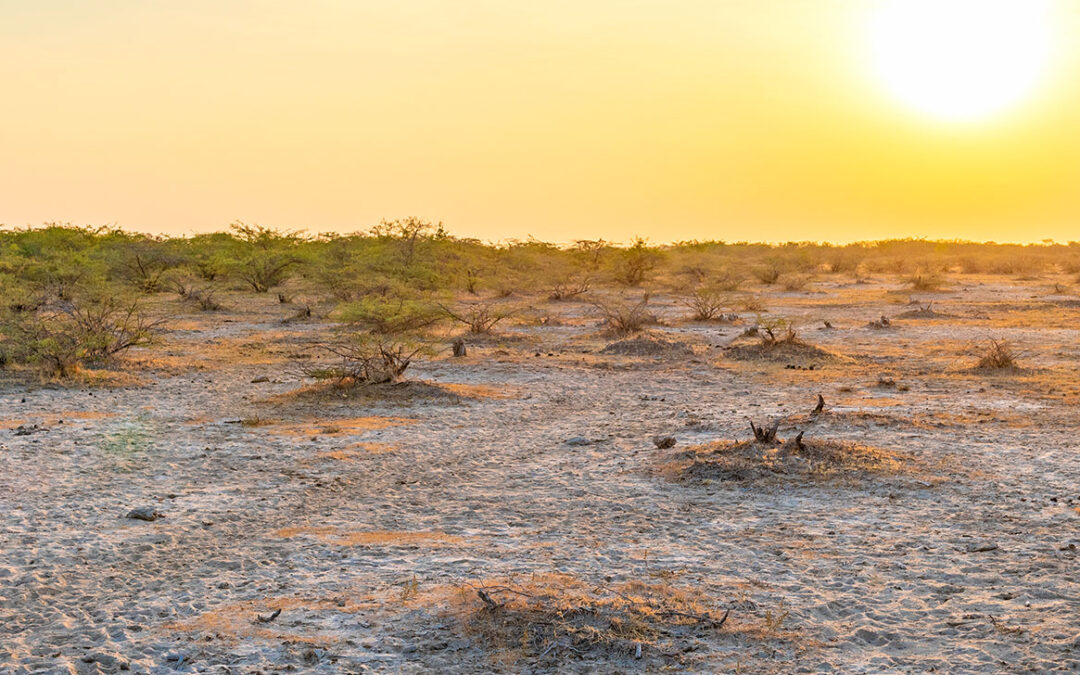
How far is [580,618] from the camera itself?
5.08 metres

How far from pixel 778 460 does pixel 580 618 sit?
3724mm

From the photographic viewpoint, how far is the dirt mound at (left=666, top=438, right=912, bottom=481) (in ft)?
26.4

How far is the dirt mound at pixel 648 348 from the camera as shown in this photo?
55.2ft

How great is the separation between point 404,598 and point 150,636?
1.33 meters

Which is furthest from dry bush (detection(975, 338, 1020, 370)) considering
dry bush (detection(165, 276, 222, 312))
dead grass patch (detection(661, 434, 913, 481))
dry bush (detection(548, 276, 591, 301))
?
dry bush (detection(165, 276, 222, 312))

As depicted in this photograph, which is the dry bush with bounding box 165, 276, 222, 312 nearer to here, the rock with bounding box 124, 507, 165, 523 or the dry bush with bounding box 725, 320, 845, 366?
the dry bush with bounding box 725, 320, 845, 366

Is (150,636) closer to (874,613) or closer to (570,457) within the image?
(874,613)

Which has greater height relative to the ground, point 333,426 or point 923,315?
point 923,315

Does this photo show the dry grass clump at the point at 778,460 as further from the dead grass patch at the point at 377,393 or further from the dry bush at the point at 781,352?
the dry bush at the point at 781,352

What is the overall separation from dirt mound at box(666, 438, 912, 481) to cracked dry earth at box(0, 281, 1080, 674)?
159mm

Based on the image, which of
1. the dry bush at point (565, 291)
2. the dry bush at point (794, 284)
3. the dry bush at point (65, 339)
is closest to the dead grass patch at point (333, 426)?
the dry bush at point (65, 339)

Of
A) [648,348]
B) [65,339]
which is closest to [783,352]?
[648,348]

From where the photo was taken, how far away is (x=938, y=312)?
2467 cm

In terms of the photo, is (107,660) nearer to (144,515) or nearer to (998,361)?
(144,515)
